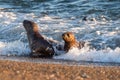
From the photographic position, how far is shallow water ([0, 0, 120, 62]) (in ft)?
36.4

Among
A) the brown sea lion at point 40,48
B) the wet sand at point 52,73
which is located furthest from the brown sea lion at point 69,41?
the wet sand at point 52,73

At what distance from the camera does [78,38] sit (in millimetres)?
12539

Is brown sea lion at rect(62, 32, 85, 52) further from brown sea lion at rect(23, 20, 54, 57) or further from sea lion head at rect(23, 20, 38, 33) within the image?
sea lion head at rect(23, 20, 38, 33)

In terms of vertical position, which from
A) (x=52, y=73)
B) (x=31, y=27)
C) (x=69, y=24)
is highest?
(x=52, y=73)

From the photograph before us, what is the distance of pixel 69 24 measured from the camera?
14.0 meters

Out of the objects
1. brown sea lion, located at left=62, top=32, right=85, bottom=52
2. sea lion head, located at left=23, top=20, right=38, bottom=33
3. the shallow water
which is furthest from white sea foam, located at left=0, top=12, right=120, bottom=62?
sea lion head, located at left=23, top=20, right=38, bottom=33

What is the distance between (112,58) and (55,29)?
127 inches

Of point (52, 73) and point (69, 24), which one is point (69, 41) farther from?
point (52, 73)

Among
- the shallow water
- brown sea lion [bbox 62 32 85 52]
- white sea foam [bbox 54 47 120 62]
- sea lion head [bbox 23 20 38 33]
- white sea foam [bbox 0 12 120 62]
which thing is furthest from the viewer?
sea lion head [bbox 23 20 38 33]

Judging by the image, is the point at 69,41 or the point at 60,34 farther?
the point at 60,34

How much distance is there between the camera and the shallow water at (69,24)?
1110cm

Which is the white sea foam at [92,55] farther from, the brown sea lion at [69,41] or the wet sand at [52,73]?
the wet sand at [52,73]

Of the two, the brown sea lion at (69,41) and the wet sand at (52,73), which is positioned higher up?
the wet sand at (52,73)

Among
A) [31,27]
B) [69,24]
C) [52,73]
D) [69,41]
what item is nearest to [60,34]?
[69,24]
